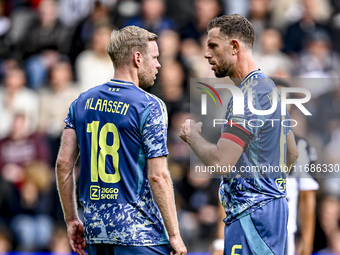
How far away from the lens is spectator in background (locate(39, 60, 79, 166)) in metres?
10.1

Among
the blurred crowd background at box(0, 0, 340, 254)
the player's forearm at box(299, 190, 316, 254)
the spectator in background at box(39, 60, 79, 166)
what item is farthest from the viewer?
the spectator in background at box(39, 60, 79, 166)

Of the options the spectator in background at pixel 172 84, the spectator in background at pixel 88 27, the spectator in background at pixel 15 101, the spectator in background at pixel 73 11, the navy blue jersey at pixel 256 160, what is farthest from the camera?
the spectator in background at pixel 73 11

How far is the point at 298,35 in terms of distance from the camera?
9680 millimetres

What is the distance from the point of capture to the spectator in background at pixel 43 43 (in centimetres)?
1064

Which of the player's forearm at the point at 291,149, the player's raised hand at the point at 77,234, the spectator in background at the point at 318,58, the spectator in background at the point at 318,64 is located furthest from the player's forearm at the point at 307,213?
the spectator in background at the point at 318,58

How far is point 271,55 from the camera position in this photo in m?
9.46

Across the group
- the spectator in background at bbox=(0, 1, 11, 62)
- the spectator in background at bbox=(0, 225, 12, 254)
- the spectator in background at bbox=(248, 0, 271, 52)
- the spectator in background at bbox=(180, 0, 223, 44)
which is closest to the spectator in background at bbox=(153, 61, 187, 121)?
the spectator in background at bbox=(180, 0, 223, 44)

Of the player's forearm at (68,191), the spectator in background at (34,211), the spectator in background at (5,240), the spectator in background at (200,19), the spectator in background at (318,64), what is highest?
the spectator in background at (200,19)

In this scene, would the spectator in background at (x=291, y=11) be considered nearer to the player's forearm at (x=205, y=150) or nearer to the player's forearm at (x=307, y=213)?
the player's forearm at (x=307, y=213)

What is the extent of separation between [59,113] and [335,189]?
14.6 ft

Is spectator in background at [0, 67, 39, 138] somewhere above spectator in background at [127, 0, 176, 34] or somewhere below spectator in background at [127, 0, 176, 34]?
below

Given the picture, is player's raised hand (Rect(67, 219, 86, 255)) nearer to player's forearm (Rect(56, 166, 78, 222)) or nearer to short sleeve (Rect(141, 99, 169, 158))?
player's forearm (Rect(56, 166, 78, 222))

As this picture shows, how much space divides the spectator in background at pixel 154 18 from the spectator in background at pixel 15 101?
213 centimetres

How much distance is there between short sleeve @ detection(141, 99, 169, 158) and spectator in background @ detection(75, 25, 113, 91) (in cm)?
576
